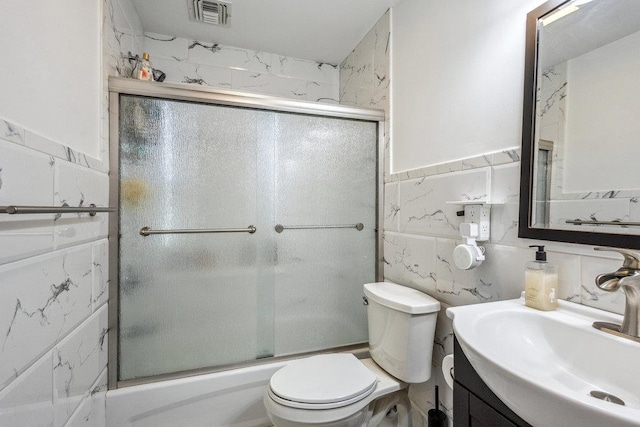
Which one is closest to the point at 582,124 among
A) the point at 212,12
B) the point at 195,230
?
the point at 195,230

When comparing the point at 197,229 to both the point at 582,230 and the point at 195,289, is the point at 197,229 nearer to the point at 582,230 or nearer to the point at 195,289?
the point at 195,289

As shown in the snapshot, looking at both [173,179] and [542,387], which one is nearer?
[542,387]

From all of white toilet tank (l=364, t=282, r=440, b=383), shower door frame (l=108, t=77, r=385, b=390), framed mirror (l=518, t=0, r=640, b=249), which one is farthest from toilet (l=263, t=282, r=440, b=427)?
framed mirror (l=518, t=0, r=640, b=249)

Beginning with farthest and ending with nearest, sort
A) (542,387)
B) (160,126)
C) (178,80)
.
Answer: (178,80) → (160,126) → (542,387)

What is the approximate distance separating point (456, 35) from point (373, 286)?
3.77 feet

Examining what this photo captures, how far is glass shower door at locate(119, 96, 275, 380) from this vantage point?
1.35 m

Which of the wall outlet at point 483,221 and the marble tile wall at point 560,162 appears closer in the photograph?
the marble tile wall at point 560,162

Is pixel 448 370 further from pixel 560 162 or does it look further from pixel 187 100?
pixel 187 100

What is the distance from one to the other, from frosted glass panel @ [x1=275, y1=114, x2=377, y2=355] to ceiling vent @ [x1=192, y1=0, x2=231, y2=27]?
0.70m

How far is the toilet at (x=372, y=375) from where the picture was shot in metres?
1.07

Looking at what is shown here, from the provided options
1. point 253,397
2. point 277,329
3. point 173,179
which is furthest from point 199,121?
point 253,397

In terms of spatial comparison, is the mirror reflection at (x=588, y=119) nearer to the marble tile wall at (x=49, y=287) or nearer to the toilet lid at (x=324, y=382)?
the toilet lid at (x=324, y=382)

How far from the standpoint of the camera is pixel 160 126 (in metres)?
1.38

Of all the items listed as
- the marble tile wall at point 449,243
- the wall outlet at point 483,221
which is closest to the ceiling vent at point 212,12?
the marble tile wall at point 449,243
